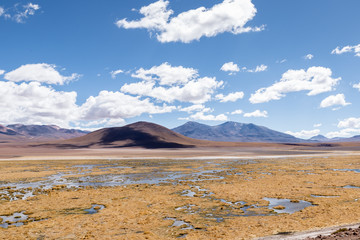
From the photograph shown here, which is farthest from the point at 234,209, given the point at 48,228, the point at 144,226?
the point at 48,228

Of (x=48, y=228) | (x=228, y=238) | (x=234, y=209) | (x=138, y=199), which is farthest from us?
(x=138, y=199)

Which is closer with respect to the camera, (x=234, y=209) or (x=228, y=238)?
(x=228, y=238)

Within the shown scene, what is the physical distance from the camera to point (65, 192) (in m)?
32.0

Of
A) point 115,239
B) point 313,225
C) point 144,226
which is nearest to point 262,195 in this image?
point 313,225

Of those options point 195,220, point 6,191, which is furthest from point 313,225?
point 6,191

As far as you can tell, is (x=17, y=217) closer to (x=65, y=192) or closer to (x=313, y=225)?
(x=65, y=192)

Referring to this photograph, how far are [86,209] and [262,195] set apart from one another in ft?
59.3

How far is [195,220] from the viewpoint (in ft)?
66.4

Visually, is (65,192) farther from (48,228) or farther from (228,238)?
(228,238)

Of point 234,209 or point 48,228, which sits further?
point 234,209

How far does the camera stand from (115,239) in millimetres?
16562

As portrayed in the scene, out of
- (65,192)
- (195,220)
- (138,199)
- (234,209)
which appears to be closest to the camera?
(195,220)

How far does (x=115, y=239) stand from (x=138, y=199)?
438 inches

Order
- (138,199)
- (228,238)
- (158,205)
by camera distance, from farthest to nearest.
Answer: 1. (138,199)
2. (158,205)
3. (228,238)
